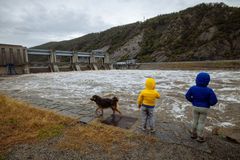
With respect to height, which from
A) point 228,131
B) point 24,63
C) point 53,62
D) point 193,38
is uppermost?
point 193,38

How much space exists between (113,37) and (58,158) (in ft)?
302

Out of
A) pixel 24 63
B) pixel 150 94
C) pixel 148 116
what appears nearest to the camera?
pixel 150 94

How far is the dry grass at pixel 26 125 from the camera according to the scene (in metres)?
2.41

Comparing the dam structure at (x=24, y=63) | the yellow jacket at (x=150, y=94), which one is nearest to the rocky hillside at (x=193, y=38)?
the dam structure at (x=24, y=63)

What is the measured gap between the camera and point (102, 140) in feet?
7.96

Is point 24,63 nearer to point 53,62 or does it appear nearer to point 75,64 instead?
point 53,62

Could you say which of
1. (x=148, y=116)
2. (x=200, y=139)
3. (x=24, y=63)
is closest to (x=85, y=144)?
(x=148, y=116)

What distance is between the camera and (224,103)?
5.61m

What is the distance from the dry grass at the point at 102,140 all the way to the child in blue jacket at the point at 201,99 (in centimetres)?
84

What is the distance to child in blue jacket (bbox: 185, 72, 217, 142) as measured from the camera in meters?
2.49

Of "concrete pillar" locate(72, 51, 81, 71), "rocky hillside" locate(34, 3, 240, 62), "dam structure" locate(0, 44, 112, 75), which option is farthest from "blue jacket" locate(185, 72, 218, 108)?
"rocky hillside" locate(34, 3, 240, 62)

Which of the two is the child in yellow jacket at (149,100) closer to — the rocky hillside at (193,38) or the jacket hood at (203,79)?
the jacket hood at (203,79)

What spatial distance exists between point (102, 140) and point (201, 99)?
1914mm

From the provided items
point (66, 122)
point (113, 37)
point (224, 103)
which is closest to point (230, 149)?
point (66, 122)
